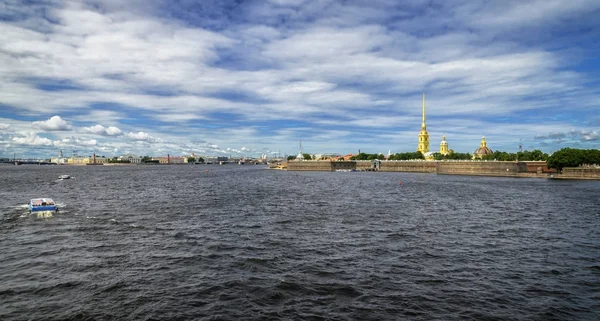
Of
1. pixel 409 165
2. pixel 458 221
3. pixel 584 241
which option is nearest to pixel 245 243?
pixel 458 221

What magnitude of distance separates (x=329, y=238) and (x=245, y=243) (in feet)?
19.7

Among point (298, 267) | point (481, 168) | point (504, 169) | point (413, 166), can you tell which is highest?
point (413, 166)

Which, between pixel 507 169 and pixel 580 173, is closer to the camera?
pixel 580 173

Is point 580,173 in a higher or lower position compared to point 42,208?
higher

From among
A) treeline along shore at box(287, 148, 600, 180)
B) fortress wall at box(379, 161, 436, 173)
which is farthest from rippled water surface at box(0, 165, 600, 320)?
fortress wall at box(379, 161, 436, 173)

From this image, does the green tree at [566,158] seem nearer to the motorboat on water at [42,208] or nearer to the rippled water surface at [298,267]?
the rippled water surface at [298,267]

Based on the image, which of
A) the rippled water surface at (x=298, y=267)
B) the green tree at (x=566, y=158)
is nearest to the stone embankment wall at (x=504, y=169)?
the green tree at (x=566, y=158)

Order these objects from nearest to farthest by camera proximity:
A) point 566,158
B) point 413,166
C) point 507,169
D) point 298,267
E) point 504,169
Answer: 1. point 298,267
2. point 566,158
3. point 507,169
4. point 504,169
5. point 413,166

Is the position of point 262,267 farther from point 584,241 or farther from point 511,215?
point 511,215

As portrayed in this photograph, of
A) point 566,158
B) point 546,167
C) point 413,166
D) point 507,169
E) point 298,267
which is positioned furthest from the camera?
point 413,166

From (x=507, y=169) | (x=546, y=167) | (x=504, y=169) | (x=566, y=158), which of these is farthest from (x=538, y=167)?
(x=566, y=158)

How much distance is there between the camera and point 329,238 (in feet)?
89.0

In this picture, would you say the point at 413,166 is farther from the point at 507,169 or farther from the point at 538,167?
the point at 538,167

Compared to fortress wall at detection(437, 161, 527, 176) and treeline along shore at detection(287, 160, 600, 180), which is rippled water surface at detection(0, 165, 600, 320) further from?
fortress wall at detection(437, 161, 527, 176)
